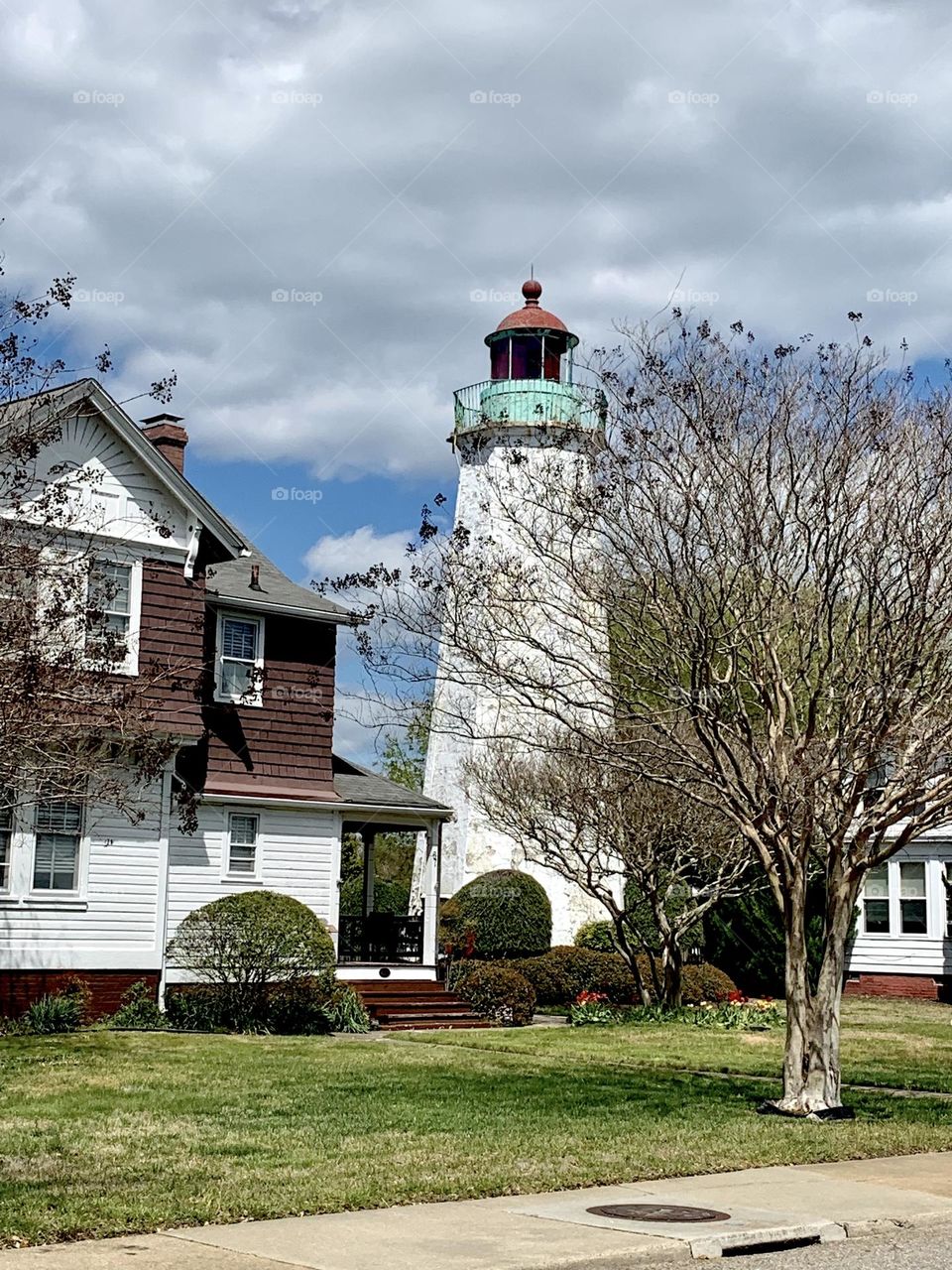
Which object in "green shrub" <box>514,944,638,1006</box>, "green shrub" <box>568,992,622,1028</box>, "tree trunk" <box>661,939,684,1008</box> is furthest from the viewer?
"green shrub" <box>514,944,638,1006</box>

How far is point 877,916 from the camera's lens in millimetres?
37125

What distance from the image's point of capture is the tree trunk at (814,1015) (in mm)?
14266

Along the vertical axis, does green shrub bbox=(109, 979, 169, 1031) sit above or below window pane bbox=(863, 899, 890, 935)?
below

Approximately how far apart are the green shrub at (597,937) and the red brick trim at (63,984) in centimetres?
1144

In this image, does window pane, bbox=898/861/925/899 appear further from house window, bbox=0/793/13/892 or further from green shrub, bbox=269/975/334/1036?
house window, bbox=0/793/13/892

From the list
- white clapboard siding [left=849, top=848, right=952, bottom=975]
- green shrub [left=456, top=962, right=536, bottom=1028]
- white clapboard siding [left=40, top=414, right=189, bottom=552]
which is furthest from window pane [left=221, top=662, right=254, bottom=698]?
white clapboard siding [left=849, top=848, right=952, bottom=975]

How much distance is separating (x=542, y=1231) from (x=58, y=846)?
52.5 feet

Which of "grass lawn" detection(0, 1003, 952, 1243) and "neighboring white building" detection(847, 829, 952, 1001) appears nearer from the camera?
"grass lawn" detection(0, 1003, 952, 1243)

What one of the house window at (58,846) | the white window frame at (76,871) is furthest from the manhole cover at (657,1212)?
the house window at (58,846)

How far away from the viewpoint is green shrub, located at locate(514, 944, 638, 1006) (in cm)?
2936

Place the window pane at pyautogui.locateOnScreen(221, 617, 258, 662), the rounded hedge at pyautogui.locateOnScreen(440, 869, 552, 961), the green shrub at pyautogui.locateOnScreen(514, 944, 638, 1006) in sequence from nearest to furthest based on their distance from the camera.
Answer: the window pane at pyautogui.locateOnScreen(221, 617, 258, 662), the green shrub at pyautogui.locateOnScreen(514, 944, 638, 1006), the rounded hedge at pyautogui.locateOnScreen(440, 869, 552, 961)

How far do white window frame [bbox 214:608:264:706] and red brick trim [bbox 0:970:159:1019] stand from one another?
16.3 ft

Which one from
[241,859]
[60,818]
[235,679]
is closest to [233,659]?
[235,679]

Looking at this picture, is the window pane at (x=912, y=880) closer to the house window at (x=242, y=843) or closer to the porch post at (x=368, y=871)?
the porch post at (x=368, y=871)
